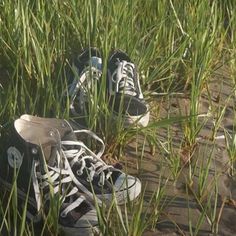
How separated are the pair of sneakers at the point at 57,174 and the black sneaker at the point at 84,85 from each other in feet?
0.72

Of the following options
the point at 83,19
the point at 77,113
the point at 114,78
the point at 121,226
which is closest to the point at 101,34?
the point at 83,19

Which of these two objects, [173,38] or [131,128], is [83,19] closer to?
[173,38]

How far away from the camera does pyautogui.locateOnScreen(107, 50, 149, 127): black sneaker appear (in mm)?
1883

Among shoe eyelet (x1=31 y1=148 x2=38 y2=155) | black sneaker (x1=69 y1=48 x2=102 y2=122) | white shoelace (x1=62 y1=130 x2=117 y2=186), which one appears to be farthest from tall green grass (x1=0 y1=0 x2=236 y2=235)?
shoe eyelet (x1=31 y1=148 x2=38 y2=155)

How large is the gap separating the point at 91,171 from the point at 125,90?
17.7 inches

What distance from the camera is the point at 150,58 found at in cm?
220

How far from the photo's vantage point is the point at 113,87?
1973 mm

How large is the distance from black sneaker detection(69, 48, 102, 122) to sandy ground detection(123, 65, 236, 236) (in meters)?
0.21

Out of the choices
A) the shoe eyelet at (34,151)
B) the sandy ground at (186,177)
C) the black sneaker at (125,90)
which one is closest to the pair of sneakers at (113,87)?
the black sneaker at (125,90)

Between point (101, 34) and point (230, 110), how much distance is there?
55 centimetres

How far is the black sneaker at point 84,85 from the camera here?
1794mm

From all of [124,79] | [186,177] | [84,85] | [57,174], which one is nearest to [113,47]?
[124,79]

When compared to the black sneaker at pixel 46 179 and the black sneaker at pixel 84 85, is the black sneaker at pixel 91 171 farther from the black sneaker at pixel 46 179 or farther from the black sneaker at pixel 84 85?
the black sneaker at pixel 84 85

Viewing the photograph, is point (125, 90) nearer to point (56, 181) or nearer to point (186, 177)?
point (186, 177)
